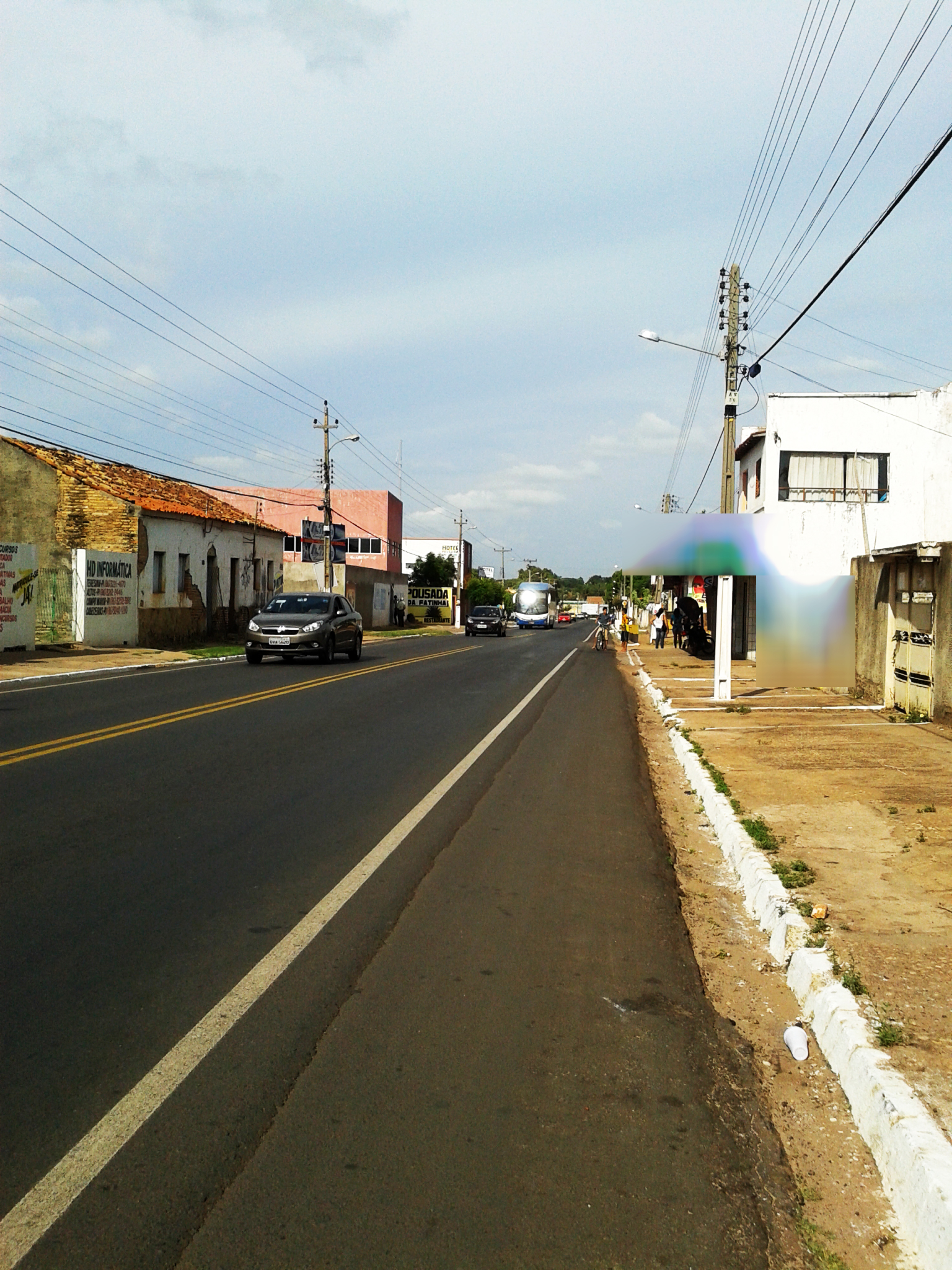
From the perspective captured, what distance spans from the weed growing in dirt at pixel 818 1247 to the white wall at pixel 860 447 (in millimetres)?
28751

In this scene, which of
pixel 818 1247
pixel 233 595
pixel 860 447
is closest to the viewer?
pixel 818 1247

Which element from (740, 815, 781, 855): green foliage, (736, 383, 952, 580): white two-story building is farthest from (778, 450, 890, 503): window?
(740, 815, 781, 855): green foliage

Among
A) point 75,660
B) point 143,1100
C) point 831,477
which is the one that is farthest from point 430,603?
point 143,1100

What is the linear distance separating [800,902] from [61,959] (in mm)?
3803

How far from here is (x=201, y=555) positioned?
42438 millimetres

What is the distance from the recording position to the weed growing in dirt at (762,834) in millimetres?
7453

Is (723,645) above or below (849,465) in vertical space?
below

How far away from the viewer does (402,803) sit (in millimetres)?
9273

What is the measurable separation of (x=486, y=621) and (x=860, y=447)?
29004mm

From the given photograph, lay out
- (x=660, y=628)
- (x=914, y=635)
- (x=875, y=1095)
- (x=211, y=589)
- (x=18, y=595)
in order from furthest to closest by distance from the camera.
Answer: (x=211, y=589) → (x=660, y=628) → (x=18, y=595) → (x=914, y=635) → (x=875, y=1095)

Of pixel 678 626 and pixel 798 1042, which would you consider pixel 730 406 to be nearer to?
pixel 798 1042

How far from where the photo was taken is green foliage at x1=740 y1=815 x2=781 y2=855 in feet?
24.5

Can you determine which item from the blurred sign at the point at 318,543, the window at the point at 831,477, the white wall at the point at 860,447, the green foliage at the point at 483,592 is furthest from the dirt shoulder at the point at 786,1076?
the green foliage at the point at 483,592

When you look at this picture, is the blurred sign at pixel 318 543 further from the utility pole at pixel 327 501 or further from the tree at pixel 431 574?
the tree at pixel 431 574
